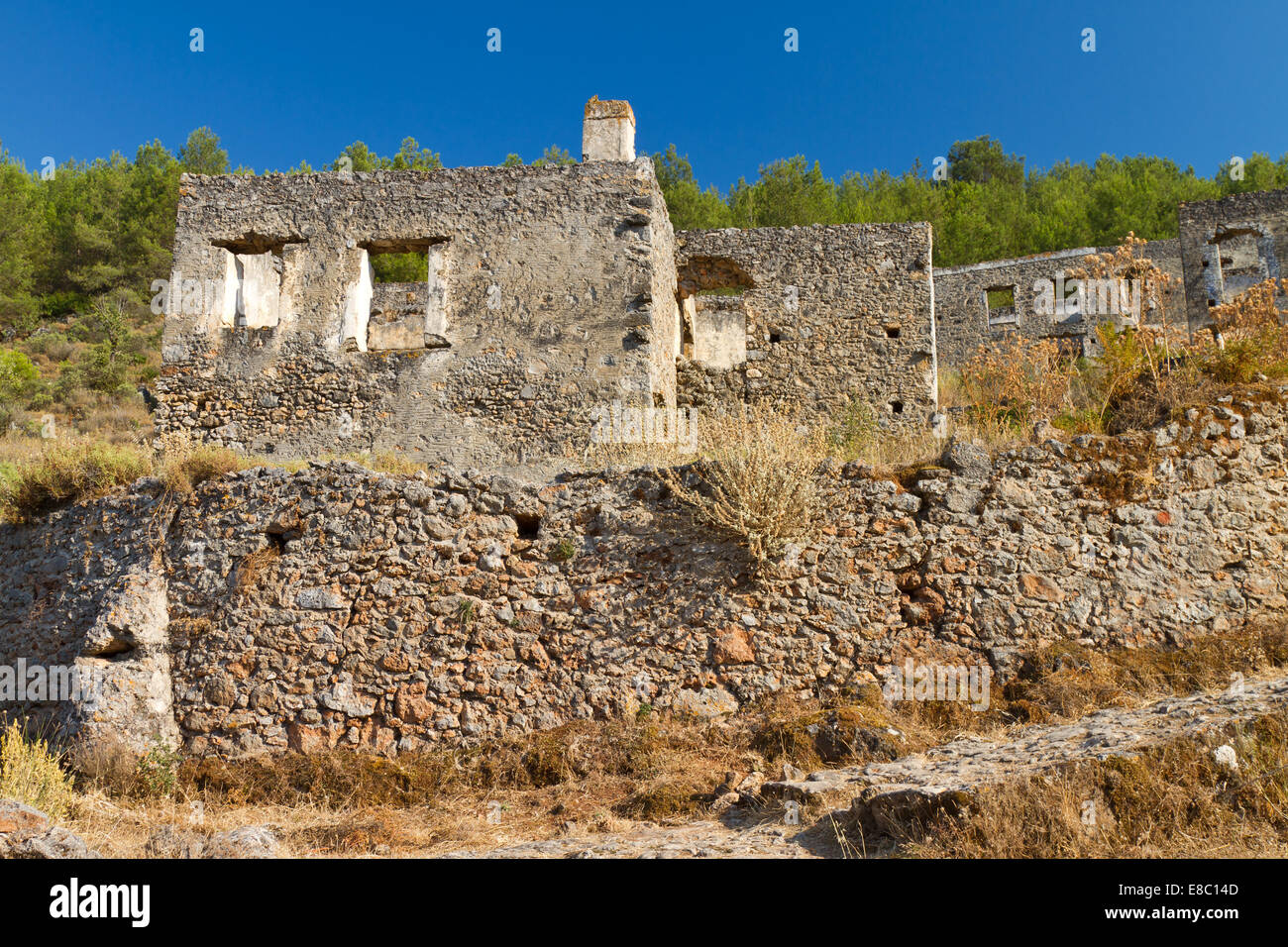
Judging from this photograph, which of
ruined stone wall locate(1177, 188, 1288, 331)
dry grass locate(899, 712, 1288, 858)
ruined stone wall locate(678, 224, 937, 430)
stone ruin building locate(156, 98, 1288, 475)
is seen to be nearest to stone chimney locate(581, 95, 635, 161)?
stone ruin building locate(156, 98, 1288, 475)

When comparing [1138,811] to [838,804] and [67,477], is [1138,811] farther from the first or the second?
[67,477]

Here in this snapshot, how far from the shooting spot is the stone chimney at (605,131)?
39.3 feet

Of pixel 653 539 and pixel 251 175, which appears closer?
pixel 653 539

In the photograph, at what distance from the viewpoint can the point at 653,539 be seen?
704 cm

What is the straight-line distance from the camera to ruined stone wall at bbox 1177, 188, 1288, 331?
62.2 feet

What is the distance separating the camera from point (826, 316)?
13734mm

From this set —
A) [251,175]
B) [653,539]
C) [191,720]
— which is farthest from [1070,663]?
[251,175]

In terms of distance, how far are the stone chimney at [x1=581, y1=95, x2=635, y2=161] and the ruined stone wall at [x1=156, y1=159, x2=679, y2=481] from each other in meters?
0.56

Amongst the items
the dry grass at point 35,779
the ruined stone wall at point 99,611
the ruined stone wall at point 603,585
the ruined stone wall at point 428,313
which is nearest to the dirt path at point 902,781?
the ruined stone wall at point 603,585

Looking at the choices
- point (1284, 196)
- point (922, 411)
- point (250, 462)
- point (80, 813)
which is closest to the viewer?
point (80, 813)

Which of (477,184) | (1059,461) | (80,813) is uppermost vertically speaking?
(477,184)

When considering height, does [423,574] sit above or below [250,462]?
below

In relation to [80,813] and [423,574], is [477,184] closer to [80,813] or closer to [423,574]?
[423,574]

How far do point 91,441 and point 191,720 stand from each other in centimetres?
305
